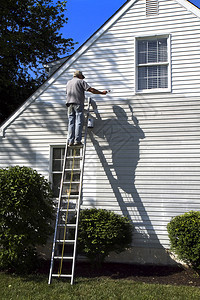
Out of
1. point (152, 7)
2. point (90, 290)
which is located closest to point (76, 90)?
point (152, 7)

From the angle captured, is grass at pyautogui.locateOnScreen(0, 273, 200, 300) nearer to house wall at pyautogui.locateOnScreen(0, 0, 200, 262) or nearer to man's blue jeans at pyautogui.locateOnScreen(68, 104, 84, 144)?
house wall at pyautogui.locateOnScreen(0, 0, 200, 262)

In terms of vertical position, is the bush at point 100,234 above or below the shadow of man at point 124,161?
below

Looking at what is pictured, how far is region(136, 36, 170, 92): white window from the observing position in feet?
27.8

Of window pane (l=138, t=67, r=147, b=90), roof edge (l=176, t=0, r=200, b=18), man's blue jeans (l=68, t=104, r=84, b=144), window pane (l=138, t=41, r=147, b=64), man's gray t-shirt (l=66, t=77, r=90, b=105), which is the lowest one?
man's blue jeans (l=68, t=104, r=84, b=144)

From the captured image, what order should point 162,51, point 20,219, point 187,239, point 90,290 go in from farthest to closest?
point 162,51, point 20,219, point 187,239, point 90,290

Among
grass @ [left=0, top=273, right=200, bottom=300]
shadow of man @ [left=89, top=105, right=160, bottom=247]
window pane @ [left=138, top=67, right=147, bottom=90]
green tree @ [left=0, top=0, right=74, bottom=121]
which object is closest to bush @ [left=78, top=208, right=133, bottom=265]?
shadow of man @ [left=89, top=105, right=160, bottom=247]

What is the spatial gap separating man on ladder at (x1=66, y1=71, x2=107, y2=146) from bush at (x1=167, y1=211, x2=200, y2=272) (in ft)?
10.1

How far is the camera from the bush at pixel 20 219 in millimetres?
6605

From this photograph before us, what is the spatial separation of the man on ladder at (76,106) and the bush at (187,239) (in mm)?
3081

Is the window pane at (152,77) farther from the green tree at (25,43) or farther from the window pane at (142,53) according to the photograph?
the green tree at (25,43)

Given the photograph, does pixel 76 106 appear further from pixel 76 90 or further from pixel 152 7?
pixel 152 7

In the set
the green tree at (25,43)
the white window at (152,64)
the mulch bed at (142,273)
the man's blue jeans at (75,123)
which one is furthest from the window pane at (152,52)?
the green tree at (25,43)

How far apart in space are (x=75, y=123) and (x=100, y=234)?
2816mm

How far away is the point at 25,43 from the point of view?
17.8 metres
